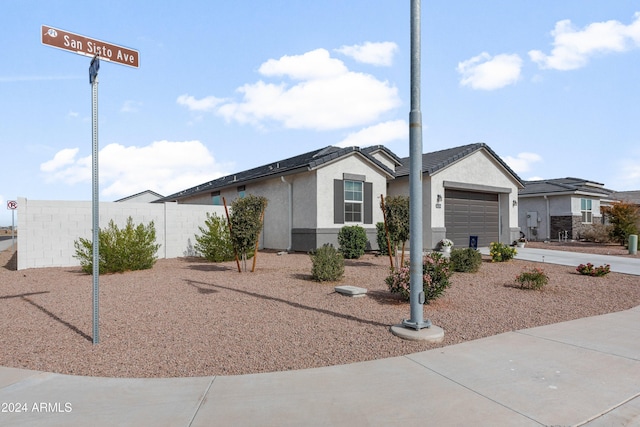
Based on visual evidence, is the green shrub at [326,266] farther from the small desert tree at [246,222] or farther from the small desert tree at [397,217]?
the small desert tree at [246,222]

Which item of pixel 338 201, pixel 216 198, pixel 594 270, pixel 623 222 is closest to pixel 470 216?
pixel 338 201

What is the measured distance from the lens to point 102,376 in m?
4.17

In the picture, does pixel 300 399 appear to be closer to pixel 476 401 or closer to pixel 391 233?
pixel 476 401

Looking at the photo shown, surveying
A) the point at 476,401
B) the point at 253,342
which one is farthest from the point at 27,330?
the point at 476,401

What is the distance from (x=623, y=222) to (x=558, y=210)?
4.97 m

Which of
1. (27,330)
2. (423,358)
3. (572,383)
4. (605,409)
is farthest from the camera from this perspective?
(27,330)

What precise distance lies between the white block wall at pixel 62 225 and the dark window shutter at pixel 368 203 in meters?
7.94

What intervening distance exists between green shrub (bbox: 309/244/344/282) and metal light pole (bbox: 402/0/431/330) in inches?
148

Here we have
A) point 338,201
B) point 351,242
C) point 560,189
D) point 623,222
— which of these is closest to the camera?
point 351,242

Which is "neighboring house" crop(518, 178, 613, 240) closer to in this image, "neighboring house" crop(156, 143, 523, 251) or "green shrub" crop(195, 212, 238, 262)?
"neighboring house" crop(156, 143, 523, 251)

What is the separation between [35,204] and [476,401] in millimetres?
13811

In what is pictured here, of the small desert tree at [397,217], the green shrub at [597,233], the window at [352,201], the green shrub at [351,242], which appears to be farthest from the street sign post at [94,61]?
the green shrub at [597,233]

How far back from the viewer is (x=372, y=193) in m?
17.4

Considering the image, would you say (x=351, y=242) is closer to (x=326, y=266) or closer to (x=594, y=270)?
(x=326, y=266)
